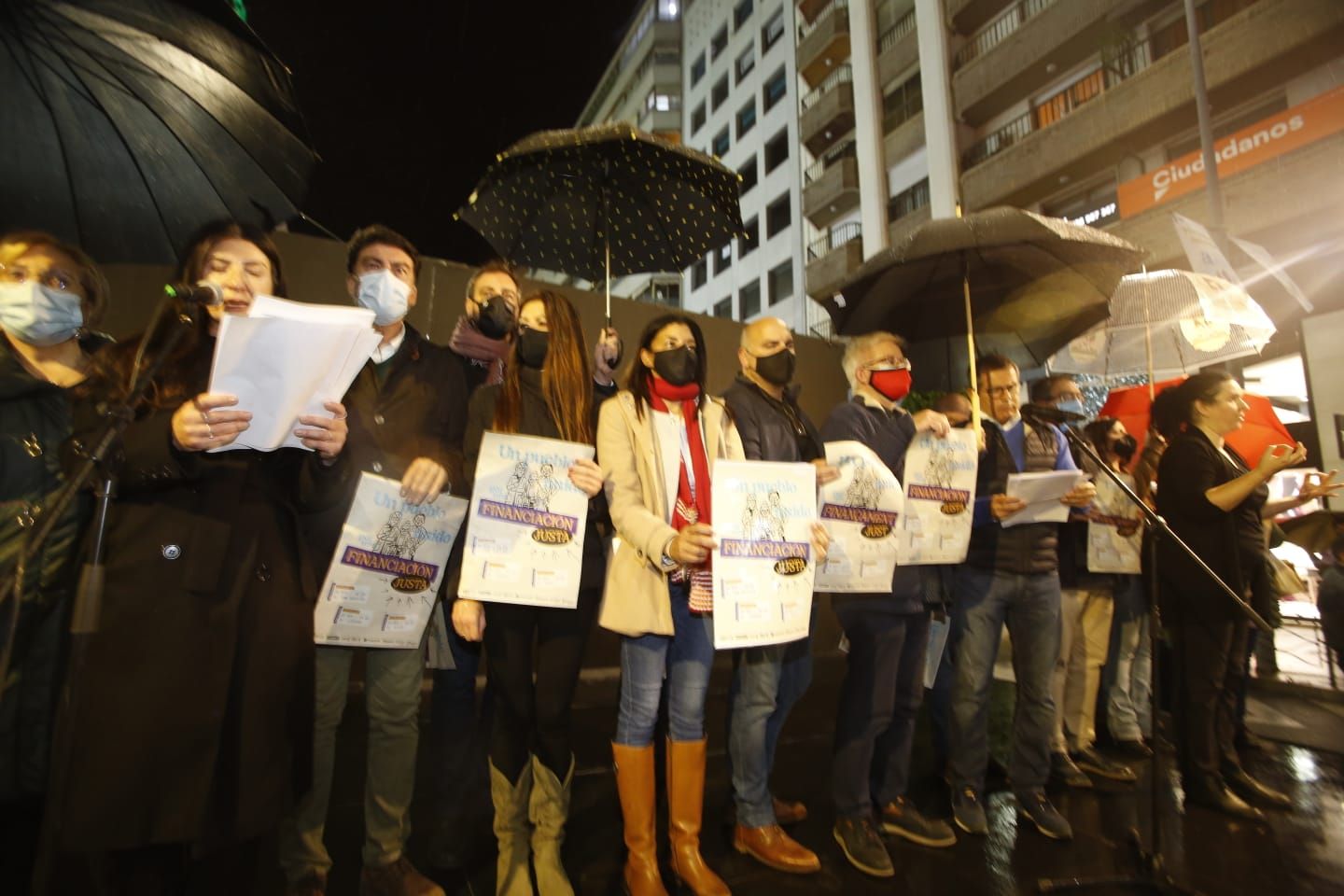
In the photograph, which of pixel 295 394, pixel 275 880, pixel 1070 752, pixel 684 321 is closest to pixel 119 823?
pixel 295 394

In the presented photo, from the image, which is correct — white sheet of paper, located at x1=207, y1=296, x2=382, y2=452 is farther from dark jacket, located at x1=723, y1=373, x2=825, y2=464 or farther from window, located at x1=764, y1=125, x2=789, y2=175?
window, located at x1=764, y1=125, x2=789, y2=175

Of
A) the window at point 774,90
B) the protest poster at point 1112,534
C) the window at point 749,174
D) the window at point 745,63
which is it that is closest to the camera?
the protest poster at point 1112,534

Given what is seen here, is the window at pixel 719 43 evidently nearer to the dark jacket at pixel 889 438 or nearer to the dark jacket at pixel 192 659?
the dark jacket at pixel 889 438

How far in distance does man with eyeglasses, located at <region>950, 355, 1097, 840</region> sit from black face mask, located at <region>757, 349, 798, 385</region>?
117 cm

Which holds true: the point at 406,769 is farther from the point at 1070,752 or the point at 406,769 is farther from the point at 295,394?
the point at 1070,752

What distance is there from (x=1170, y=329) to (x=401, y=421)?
5077 mm

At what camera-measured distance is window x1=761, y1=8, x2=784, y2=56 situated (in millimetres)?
25453

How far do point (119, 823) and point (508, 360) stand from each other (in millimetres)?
1571

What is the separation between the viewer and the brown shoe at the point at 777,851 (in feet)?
7.78

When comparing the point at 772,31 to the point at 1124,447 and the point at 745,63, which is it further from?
the point at 1124,447

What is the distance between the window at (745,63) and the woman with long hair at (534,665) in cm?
2990

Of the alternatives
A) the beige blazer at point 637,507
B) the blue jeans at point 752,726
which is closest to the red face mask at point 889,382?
the beige blazer at point 637,507

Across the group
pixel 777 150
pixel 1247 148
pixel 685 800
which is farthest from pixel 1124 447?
pixel 777 150

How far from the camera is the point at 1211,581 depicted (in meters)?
3.09
